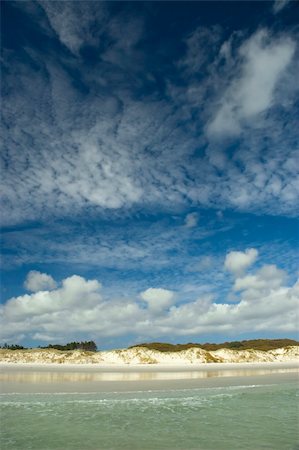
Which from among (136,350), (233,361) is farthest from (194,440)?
(233,361)

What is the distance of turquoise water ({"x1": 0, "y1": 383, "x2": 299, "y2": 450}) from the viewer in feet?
43.8

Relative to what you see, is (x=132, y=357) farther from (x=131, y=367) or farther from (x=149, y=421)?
(x=149, y=421)

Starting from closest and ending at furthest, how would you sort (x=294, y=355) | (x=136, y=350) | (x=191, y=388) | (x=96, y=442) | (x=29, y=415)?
1. (x=96, y=442)
2. (x=29, y=415)
3. (x=191, y=388)
4. (x=136, y=350)
5. (x=294, y=355)

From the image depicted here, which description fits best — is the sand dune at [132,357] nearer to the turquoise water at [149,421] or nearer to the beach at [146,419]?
the beach at [146,419]

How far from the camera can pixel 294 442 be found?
13.5 m

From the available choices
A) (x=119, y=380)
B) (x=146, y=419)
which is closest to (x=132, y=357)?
(x=119, y=380)

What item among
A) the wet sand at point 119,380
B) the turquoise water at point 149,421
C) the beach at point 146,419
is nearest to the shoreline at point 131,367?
the wet sand at point 119,380

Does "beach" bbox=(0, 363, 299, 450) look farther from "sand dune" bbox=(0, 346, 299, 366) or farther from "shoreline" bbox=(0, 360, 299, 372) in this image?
"sand dune" bbox=(0, 346, 299, 366)

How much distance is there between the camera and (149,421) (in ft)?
57.4

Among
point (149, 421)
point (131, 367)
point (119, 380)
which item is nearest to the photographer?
point (149, 421)

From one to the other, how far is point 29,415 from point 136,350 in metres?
67.9

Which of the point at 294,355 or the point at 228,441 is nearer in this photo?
the point at 228,441

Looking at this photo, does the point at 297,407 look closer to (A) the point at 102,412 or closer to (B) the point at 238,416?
(B) the point at 238,416

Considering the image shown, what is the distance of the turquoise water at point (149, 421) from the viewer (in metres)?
13.4
